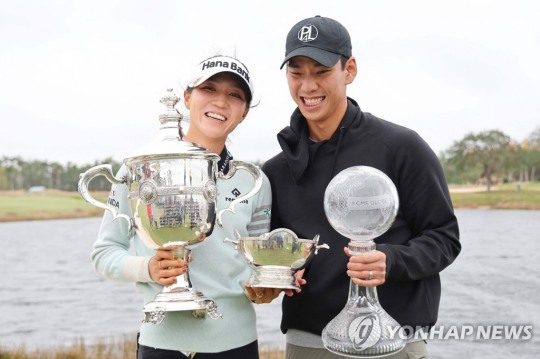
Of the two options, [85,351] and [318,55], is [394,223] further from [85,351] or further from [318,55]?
[85,351]

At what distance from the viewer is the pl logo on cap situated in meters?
2.50

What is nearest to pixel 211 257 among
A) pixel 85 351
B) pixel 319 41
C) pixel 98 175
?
pixel 98 175

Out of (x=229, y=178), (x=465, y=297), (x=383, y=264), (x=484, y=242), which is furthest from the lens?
(x=484, y=242)

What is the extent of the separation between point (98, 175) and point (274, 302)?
22.0m

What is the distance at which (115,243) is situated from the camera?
2486mm

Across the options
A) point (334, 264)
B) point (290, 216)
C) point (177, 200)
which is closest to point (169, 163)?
point (177, 200)

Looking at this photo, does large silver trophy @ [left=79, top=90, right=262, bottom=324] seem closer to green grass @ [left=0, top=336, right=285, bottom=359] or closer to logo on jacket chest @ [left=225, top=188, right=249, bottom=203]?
logo on jacket chest @ [left=225, top=188, right=249, bottom=203]

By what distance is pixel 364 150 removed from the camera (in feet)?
8.30

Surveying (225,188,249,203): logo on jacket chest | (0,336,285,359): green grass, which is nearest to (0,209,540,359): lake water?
(0,336,285,359): green grass

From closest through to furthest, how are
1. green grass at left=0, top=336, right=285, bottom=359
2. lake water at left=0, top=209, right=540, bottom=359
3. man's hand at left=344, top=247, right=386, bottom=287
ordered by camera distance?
1. man's hand at left=344, top=247, right=386, bottom=287
2. green grass at left=0, top=336, right=285, bottom=359
3. lake water at left=0, top=209, right=540, bottom=359

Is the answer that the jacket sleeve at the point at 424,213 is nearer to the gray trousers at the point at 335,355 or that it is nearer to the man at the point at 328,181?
the man at the point at 328,181

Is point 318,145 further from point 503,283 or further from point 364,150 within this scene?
point 503,283

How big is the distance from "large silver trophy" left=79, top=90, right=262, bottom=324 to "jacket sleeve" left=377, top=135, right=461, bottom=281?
59 cm

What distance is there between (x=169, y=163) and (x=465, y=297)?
27.1m
